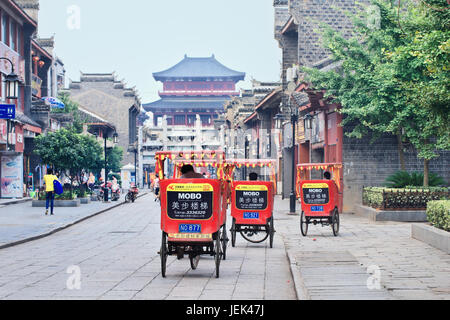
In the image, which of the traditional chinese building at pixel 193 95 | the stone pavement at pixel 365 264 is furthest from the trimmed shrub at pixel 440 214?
the traditional chinese building at pixel 193 95

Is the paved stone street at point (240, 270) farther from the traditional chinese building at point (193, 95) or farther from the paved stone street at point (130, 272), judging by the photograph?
the traditional chinese building at point (193, 95)

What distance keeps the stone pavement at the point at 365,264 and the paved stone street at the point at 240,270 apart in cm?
1

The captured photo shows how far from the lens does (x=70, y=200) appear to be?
3384 centimetres

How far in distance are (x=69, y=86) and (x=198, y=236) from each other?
85418 mm

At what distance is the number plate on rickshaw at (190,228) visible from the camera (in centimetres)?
1080

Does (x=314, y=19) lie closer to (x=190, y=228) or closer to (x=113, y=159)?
(x=190, y=228)

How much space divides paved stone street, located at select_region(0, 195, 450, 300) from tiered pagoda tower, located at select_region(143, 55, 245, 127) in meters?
97.2

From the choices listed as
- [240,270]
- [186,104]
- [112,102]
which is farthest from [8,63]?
[186,104]

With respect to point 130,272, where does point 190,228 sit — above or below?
above

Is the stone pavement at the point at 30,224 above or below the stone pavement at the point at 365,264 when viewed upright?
above

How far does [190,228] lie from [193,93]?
108080mm

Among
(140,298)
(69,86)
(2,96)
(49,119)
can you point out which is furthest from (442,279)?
(69,86)

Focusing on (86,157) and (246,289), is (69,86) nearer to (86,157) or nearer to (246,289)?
(86,157)

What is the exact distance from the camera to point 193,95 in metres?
118
